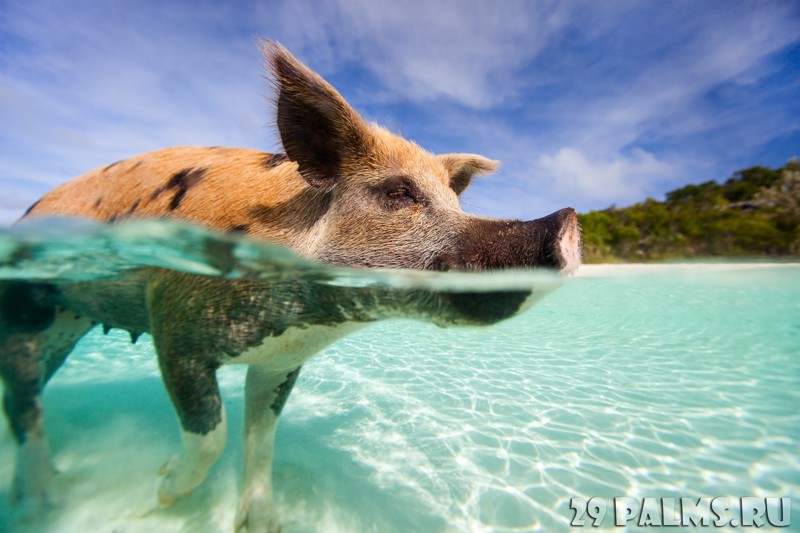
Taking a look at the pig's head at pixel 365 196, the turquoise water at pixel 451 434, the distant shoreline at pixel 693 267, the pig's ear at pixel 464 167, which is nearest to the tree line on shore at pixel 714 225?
the distant shoreline at pixel 693 267

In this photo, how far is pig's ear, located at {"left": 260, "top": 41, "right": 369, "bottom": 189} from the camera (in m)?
1.95

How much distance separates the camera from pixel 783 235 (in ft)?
87.0

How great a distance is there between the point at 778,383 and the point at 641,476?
3.88 meters

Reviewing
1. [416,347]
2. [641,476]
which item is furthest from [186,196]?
[416,347]

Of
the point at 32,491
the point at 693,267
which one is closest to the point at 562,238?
the point at 32,491

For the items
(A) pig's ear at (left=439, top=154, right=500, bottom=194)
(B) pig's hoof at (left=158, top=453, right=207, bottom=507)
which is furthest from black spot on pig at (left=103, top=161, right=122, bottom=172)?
(A) pig's ear at (left=439, top=154, right=500, bottom=194)

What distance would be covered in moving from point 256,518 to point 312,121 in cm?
266

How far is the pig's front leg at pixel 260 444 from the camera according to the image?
2.57 meters

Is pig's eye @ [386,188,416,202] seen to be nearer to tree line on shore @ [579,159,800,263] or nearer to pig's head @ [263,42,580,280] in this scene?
pig's head @ [263,42,580,280]

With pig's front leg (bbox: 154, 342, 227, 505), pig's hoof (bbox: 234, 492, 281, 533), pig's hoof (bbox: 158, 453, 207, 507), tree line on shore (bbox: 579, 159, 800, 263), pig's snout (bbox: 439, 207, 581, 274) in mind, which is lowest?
pig's hoof (bbox: 234, 492, 281, 533)

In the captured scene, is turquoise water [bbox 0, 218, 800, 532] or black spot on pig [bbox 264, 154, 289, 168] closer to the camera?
black spot on pig [bbox 264, 154, 289, 168]

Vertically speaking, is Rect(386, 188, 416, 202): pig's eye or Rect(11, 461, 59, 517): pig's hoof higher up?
Rect(386, 188, 416, 202): pig's eye

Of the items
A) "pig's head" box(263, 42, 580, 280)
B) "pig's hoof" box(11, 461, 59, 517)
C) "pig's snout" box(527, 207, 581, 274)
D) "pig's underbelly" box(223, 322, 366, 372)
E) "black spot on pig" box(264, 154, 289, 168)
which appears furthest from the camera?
"pig's hoof" box(11, 461, 59, 517)

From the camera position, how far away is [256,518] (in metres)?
2.54
